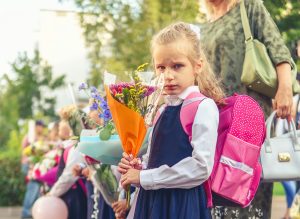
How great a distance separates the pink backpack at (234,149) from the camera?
3639mm

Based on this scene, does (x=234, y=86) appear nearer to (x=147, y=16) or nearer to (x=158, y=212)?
(x=158, y=212)

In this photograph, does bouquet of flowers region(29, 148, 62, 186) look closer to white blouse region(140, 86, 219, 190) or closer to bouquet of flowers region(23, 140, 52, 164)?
bouquet of flowers region(23, 140, 52, 164)

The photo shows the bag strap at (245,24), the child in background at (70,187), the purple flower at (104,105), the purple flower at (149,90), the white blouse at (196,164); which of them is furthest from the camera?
the child in background at (70,187)

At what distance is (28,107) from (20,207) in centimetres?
2194

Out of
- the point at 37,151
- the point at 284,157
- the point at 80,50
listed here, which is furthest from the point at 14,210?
the point at 80,50

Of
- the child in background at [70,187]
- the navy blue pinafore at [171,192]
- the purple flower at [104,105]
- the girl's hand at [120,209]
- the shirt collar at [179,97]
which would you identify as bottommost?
the child in background at [70,187]

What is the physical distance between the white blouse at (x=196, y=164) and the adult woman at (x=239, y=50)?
3.08 ft

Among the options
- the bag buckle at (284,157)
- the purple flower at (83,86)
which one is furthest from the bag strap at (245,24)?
the purple flower at (83,86)

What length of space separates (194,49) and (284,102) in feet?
2.39

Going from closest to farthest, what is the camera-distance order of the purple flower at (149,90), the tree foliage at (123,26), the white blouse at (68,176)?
1. the purple flower at (149,90)
2. the white blouse at (68,176)
3. the tree foliage at (123,26)

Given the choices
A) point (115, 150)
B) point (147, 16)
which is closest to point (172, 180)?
point (115, 150)

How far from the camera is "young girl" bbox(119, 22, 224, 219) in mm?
3492

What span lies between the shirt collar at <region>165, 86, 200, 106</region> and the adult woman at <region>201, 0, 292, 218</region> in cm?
81

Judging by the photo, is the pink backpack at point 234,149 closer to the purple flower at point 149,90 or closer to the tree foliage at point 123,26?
the purple flower at point 149,90
